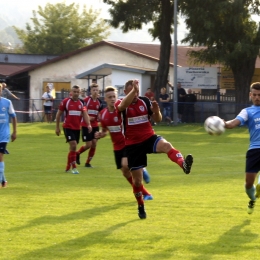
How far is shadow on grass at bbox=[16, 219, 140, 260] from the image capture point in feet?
24.1

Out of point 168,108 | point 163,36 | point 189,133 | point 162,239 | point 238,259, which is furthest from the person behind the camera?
point 163,36

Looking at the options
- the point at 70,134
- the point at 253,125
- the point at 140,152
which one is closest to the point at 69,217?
the point at 140,152

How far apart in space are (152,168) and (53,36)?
212ft

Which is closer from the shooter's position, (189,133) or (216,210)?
(216,210)

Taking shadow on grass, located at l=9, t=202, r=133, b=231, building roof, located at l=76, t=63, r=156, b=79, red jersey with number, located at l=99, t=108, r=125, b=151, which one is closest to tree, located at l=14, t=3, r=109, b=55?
building roof, located at l=76, t=63, r=156, b=79

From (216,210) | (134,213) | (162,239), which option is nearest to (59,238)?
(162,239)

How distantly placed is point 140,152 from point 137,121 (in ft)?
1.43

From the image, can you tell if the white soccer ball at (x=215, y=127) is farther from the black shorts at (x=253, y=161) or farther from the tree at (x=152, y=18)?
the tree at (x=152, y=18)

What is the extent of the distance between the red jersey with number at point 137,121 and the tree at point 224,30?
2567cm

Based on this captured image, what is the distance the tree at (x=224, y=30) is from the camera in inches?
1367

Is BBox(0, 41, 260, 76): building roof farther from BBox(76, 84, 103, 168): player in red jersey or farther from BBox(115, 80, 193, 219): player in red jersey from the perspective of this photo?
BBox(115, 80, 193, 219): player in red jersey

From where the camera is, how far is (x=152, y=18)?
37.8m

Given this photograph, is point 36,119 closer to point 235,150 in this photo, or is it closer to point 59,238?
point 235,150

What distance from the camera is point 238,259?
7.13 m
